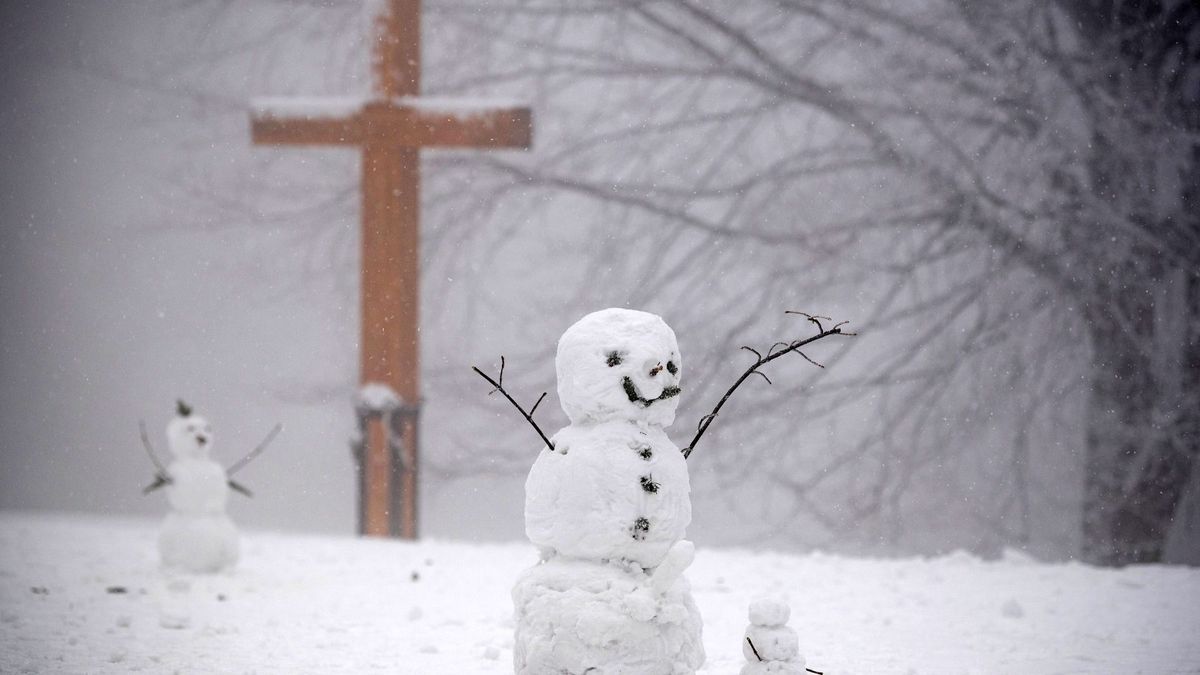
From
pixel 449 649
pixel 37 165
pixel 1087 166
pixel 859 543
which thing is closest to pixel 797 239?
pixel 1087 166

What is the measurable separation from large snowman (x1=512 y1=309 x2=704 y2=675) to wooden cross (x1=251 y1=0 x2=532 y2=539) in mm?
3264

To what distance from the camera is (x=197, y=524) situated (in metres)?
5.02

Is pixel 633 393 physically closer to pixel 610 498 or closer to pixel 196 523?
pixel 610 498

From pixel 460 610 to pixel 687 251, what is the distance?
15.9 feet

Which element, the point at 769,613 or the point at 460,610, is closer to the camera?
the point at 769,613

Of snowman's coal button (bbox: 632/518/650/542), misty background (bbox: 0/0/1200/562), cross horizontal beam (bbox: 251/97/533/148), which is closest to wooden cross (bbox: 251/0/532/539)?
cross horizontal beam (bbox: 251/97/533/148)

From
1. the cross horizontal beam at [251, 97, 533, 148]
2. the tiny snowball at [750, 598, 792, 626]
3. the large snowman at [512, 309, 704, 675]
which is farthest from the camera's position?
the cross horizontal beam at [251, 97, 533, 148]

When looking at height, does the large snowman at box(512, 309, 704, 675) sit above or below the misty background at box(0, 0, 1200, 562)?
below

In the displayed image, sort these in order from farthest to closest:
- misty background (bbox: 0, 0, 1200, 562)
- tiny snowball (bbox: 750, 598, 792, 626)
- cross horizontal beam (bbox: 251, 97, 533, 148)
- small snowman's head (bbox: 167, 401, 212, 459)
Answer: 1. misty background (bbox: 0, 0, 1200, 562)
2. cross horizontal beam (bbox: 251, 97, 533, 148)
3. small snowman's head (bbox: 167, 401, 212, 459)
4. tiny snowball (bbox: 750, 598, 792, 626)

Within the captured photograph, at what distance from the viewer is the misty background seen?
717 centimetres

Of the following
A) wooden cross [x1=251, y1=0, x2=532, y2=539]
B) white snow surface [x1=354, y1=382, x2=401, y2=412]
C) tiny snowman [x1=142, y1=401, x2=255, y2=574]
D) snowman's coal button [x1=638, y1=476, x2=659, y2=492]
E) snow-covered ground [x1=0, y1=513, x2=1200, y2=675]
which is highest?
wooden cross [x1=251, y1=0, x2=532, y2=539]

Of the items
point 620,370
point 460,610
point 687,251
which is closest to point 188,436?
point 460,610

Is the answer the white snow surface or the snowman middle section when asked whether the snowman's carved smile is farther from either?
the white snow surface

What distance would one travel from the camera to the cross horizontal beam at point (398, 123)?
601 cm
